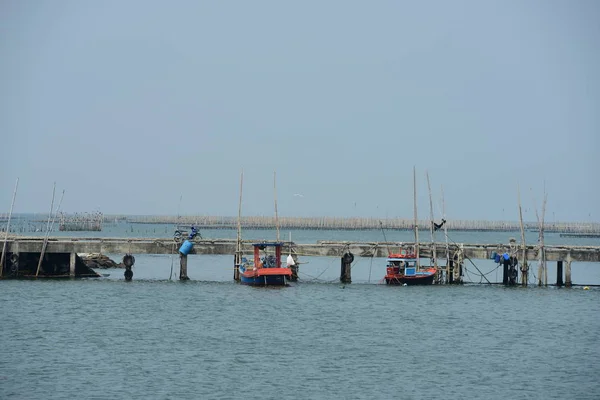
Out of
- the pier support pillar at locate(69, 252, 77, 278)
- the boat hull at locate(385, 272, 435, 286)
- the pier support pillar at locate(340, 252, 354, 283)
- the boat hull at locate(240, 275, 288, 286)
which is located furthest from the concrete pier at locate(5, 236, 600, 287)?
the boat hull at locate(240, 275, 288, 286)

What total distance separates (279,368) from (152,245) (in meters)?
33.7

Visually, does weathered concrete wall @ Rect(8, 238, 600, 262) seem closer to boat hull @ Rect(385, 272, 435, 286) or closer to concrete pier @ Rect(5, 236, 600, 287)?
concrete pier @ Rect(5, 236, 600, 287)

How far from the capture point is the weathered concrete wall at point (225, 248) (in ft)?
237

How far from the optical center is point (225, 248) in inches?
2876

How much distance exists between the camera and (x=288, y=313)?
58.1 meters

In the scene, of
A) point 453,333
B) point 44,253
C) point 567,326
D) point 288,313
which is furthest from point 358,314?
point 44,253

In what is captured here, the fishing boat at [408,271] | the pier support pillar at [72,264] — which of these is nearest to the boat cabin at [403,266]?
the fishing boat at [408,271]

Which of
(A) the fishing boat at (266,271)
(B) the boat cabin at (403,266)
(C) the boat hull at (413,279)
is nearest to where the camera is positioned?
(A) the fishing boat at (266,271)

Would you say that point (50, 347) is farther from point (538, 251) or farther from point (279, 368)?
point (538, 251)

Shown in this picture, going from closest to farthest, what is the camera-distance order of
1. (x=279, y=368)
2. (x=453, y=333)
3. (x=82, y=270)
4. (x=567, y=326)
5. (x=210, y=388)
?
(x=210, y=388) → (x=279, y=368) → (x=453, y=333) → (x=567, y=326) → (x=82, y=270)

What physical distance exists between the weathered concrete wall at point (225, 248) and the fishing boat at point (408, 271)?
3.54 feet

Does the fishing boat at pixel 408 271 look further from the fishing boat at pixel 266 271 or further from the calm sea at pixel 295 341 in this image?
the fishing boat at pixel 266 271

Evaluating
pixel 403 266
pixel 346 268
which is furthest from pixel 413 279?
pixel 346 268

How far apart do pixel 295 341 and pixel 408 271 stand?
26.7 metres
